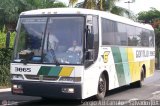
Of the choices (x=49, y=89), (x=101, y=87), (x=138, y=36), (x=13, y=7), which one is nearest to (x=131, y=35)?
(x=138, y=36)

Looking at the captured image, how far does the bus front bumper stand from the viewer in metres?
Result: 13.2

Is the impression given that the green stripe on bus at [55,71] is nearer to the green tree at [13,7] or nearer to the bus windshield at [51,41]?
the bus windshield at [51,41]

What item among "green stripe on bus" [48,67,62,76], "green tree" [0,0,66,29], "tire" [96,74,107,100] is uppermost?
"green tree" [0,0,66,29]

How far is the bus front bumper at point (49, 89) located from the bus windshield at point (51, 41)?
676mm

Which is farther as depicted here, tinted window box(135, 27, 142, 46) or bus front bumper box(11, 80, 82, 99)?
tinted window box(135, 27, 142, 46)

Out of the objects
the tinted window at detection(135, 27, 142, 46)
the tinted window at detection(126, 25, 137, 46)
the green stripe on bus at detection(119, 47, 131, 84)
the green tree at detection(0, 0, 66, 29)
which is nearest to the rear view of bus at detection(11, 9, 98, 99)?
the green stripe on bus at detection(119, 47, 131, 84)

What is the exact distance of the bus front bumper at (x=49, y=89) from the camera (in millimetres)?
13164

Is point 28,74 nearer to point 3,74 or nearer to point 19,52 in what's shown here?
point 19,52

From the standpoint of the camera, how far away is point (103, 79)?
50.4ft

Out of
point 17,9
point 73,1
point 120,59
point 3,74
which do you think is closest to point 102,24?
point 120,59

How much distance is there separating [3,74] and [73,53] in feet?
26.5

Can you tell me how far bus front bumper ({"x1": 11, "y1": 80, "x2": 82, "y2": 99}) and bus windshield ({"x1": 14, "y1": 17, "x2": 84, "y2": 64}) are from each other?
26.6 inches

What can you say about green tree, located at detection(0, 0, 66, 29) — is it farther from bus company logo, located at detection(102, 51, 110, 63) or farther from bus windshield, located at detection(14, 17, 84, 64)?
bus windshield, located at detection(14, 17, 84, 64)

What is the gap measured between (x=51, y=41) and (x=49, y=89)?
4.80 feet
